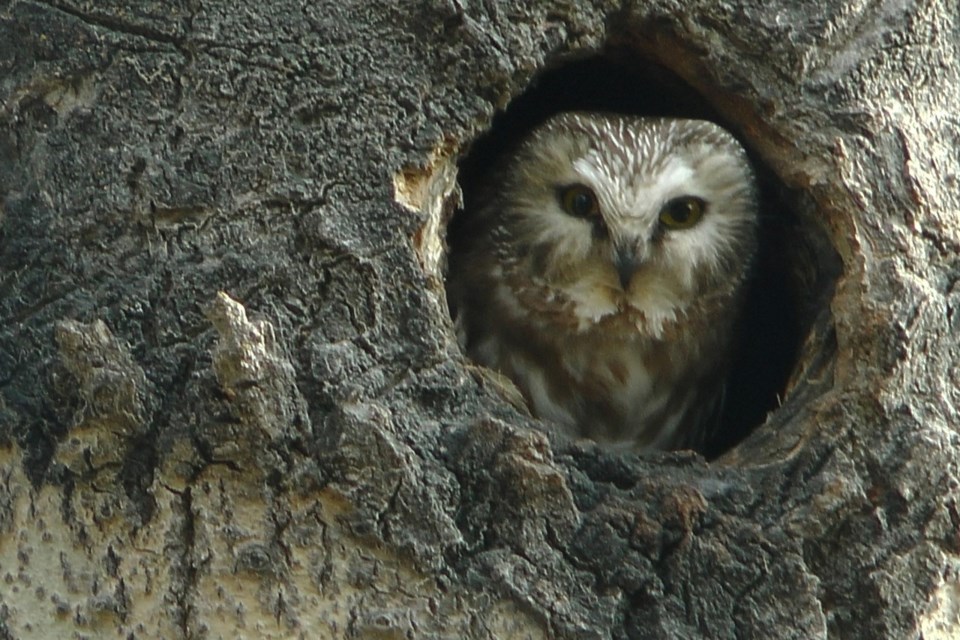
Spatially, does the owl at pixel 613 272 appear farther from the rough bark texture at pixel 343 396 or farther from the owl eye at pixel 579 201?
the rough bark texture at pixel 343 396

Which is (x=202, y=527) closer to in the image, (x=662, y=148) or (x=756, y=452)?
(x=756, y=452)

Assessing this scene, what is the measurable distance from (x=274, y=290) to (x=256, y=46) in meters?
0.44

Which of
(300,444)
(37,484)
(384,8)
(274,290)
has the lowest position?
(37,484)

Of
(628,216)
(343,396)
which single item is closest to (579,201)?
(628,216)

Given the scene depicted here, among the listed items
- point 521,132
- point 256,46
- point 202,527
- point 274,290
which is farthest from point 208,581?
point 521,132

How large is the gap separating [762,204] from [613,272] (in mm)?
404

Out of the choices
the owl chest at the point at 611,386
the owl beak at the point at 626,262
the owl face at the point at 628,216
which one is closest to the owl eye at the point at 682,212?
the owl face at the point at 628,216

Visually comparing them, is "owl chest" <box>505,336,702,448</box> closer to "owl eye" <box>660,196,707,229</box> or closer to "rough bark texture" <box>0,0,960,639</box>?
"owl eye" <box>660,196,707,229</box>

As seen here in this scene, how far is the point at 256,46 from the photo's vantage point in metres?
2.31

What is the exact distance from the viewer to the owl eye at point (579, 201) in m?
2.94

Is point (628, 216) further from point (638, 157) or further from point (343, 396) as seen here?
point (343, 396)

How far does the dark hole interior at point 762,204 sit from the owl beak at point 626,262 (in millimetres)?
349

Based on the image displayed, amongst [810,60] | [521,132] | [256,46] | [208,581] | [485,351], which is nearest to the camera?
[208,581]

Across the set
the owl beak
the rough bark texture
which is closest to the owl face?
the owl beak
